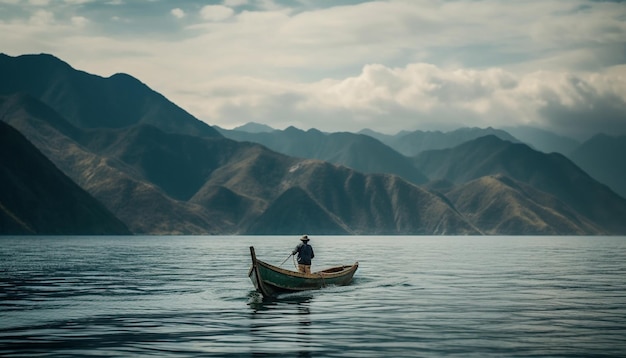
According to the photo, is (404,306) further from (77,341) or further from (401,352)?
(77,341)

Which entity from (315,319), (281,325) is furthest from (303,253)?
(281,325)

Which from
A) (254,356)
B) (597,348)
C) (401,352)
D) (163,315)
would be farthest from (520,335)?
(163,315)

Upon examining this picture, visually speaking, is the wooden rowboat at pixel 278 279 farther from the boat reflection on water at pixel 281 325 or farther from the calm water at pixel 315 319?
the calm water at pixel 315 319

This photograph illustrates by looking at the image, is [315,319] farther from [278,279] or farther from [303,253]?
[303,253]

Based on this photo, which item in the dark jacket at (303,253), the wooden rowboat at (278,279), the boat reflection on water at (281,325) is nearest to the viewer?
the boat reflection on water at (281,325)

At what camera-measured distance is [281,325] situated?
3312 cm

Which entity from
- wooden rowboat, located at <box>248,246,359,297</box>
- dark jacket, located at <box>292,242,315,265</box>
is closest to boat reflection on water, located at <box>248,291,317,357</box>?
wooden rowboat, located at <box>248,246,359,297</box>

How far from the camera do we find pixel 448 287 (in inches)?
2135

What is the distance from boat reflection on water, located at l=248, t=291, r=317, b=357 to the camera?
26234mm

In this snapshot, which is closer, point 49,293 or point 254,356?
point 254,356

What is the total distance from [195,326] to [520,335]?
1369 centimetres

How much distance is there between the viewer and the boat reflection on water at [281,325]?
2623cm

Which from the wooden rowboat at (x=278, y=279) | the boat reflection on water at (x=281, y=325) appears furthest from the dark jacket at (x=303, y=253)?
the boat reflection on water at (x=281, y=325)

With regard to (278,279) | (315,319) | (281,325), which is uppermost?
(278,279)
